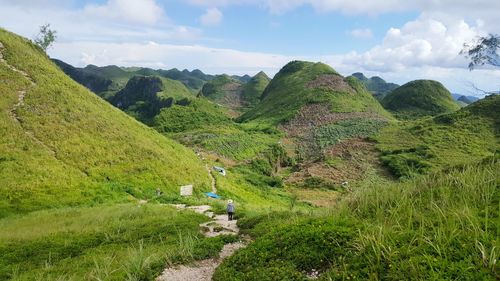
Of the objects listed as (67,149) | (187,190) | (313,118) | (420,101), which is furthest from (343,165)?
(420,101)

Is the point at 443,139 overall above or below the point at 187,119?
above

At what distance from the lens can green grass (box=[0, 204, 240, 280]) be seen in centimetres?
1370

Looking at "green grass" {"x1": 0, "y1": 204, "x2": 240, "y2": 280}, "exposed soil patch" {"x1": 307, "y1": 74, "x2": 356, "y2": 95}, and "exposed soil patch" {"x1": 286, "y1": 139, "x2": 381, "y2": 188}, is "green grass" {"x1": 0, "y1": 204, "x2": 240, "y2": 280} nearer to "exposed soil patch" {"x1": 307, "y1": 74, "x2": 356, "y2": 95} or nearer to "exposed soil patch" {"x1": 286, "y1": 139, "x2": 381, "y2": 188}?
"exposed soil patch" {"x1": 286, "y1": 139, "x2": 381, "y2": 188}

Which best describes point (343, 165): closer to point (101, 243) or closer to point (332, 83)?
point (101, 243)

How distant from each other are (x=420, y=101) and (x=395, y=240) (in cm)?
16590

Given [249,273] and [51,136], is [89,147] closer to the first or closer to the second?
[51,136]

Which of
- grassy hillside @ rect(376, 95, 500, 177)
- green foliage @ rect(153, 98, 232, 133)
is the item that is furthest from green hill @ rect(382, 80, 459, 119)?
green foliage @ rect(153, 98, 232, 133)

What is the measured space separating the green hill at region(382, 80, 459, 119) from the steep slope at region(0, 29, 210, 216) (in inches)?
4660

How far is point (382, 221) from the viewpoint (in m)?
11.6

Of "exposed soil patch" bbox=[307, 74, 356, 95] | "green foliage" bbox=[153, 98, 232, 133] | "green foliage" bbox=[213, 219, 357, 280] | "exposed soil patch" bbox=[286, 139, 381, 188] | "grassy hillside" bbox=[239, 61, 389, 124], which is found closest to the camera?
"green foliage" bbox=[213, 219, 357, 280]

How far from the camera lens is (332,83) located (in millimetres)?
144750

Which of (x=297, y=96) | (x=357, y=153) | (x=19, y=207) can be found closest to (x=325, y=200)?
(x=357, y=153)

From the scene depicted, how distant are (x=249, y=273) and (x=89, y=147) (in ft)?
128

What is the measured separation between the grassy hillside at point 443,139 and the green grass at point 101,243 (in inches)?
2039
